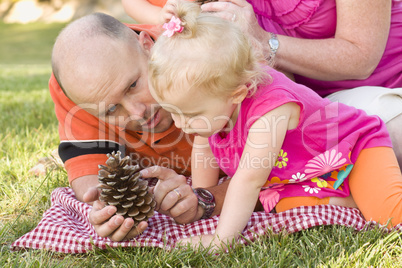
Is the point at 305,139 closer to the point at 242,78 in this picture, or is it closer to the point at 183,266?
the point at 242,78

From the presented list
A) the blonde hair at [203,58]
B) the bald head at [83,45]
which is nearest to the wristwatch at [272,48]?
the blonde hair at [203,58]

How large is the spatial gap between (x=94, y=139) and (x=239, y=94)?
839 millimetres

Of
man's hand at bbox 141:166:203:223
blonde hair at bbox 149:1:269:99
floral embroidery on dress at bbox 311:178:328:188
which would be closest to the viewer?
blonde hair at bbox 149:1:269:99

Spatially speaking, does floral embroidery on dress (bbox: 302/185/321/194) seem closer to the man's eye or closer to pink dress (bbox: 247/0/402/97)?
pink dress (bbox: 247/0/402/97)

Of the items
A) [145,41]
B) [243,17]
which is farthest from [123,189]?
[243,17]

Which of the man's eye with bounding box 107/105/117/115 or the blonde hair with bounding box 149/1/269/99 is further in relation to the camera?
the man's eye with bounding box 107/105/117/115

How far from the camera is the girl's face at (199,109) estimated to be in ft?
5.03

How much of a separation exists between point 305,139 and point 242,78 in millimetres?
370

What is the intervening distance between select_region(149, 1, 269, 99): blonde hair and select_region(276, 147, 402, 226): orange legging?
1.74 feet

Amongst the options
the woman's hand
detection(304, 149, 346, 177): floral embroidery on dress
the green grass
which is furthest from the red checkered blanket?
the woman's hand

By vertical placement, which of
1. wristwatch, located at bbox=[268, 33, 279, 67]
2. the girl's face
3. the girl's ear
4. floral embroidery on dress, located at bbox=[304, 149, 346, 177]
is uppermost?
wristwatch, located at bbox=[268, 33, 279, 67]

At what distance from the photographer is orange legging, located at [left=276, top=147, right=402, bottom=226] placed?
1.65m

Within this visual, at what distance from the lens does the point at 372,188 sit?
5.58 feet

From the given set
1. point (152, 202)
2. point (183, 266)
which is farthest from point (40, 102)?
point (183, 266)
